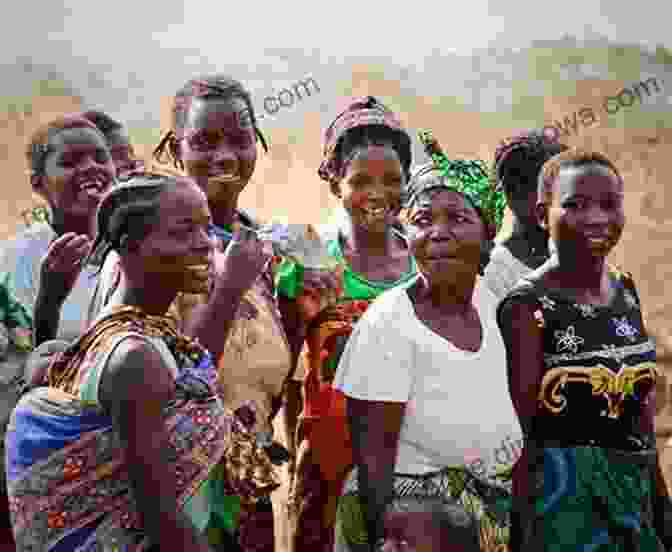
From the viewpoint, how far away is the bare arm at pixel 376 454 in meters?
3.01

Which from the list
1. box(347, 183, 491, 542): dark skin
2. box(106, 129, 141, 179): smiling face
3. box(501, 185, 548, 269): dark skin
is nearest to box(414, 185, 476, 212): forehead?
box(347, 183, 491, 542): dark skin

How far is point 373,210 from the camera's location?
392 cm

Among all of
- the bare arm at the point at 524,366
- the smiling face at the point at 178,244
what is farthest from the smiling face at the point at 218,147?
the bare arm at the point at 524,366

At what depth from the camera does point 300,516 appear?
375 centimetres

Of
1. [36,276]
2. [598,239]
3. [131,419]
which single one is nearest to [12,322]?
[36,276]

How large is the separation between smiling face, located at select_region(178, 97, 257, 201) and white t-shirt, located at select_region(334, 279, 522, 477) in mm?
787

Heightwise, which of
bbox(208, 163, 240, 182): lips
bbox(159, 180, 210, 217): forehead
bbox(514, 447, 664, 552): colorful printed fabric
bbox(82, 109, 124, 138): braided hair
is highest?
bbox(82, 109, 124, 138): braided hair

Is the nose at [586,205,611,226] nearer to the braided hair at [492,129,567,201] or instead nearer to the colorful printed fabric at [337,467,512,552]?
the colorful printed fabric at [337,467,512,552]

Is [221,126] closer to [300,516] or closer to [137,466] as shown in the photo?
[300,516]

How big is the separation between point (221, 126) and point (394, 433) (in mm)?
1203

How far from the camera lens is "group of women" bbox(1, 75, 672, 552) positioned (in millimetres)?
2484

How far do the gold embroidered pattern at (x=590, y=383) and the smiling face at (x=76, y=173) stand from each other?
155 centimetres

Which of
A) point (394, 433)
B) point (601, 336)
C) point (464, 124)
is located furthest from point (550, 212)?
point (464, 124)

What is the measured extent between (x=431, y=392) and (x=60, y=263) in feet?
3.94
